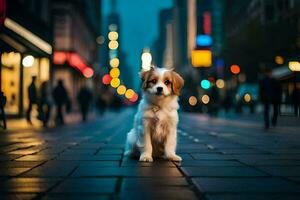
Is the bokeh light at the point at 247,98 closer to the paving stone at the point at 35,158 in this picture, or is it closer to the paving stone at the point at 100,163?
the paving stone at the point at 35,158

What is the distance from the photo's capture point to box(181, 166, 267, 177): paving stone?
6738 mm

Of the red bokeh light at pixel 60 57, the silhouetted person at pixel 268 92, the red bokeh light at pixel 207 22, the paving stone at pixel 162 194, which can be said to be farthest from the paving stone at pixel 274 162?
the red bokeh light at pixel 207 22

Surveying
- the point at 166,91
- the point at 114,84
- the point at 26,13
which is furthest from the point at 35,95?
the point at 114,84

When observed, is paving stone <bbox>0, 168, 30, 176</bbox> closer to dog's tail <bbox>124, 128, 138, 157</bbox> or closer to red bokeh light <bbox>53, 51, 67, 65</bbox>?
dog's tail <bbox>124, 128, 138, 157</bbox>

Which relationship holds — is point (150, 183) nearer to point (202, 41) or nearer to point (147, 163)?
point (147, 163)

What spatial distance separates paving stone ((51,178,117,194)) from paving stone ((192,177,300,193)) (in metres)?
0.85

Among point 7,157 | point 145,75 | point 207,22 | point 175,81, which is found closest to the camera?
point 145,75

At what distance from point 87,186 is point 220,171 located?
1.98 meters

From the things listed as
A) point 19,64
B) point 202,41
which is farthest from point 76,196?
point 202,41

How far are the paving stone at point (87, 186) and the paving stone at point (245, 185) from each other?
848mm

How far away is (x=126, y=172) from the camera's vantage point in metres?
6.89

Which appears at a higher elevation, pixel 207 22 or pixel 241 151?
pixel 207 22

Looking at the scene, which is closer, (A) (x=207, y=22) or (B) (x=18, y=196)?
(B) (x=18, y=196)

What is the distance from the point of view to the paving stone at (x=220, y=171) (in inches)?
265
